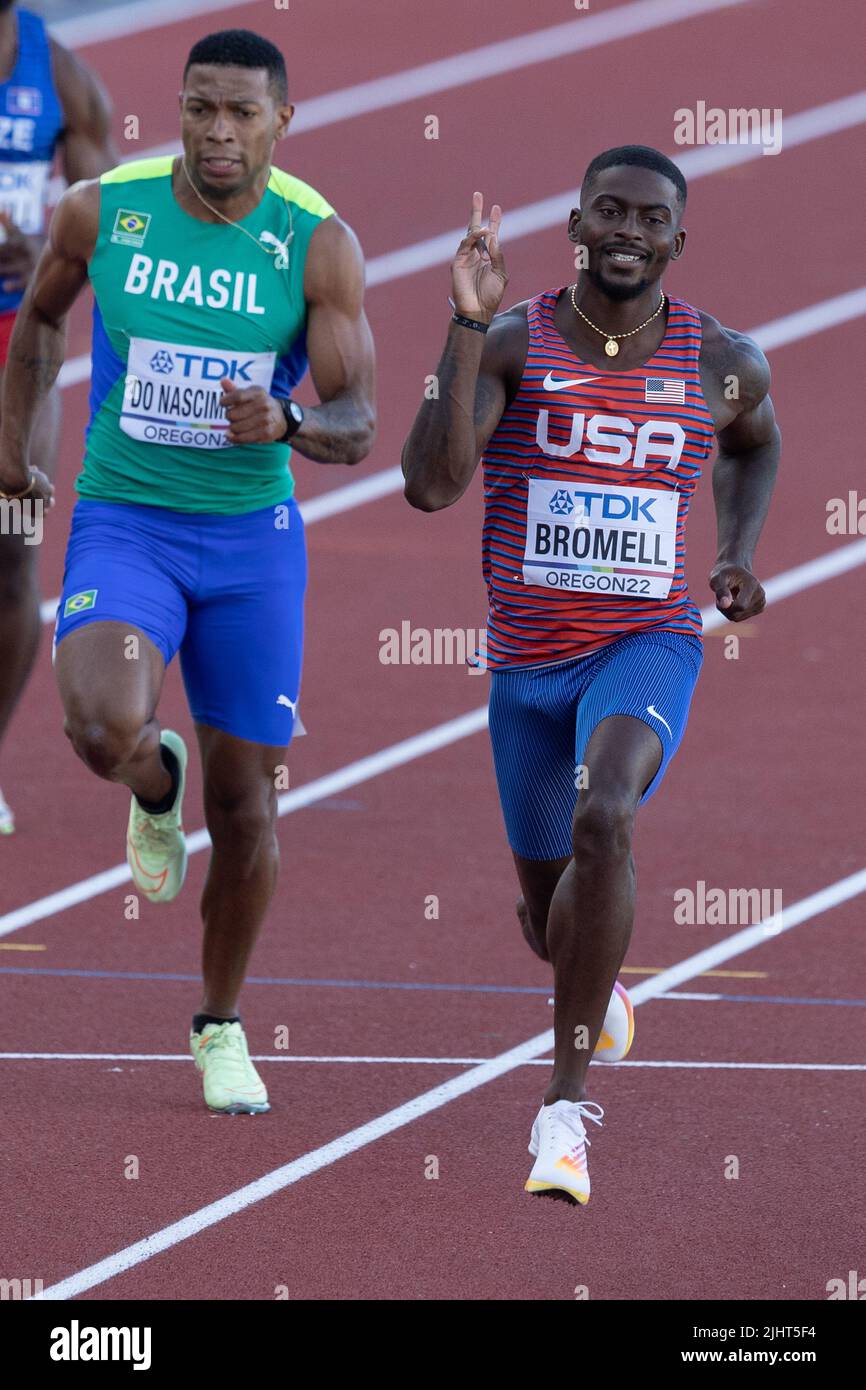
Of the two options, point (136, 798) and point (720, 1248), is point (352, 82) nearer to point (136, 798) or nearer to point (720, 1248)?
point (136, 798)

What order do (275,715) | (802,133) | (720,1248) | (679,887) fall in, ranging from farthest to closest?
(802,133), (679,887), (275,715), (720,1248)

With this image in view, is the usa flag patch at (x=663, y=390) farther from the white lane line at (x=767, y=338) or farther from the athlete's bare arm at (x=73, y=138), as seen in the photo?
the white lane line at (x=767, y=338)

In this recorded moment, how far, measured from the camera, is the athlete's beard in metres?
5.09

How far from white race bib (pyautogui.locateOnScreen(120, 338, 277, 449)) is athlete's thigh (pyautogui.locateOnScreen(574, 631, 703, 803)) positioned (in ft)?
3.62

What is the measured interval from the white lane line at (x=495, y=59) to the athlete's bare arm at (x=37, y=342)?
12870 millimetres

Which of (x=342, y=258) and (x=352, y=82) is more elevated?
(x=352, y=82)

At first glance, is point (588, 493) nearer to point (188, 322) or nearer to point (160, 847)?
point (188, 322)

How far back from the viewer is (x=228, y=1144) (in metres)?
5.29

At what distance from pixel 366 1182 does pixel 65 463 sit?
31.3 ft

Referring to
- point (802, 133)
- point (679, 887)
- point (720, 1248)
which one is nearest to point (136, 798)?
point (720, 1248)

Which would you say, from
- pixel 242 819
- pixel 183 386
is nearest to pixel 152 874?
pixel 242 819

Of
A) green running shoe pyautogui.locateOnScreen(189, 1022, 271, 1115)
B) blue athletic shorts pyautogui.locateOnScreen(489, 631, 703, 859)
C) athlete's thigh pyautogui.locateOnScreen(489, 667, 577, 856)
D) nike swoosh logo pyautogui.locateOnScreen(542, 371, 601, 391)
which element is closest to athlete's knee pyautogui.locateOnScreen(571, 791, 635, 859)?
blue athletic shorts pyautogui.locateOnScreen(489, 631, 703, 859)

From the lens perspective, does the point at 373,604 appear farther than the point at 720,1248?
Yes

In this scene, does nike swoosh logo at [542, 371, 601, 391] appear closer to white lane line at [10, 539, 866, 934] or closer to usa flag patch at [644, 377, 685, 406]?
usa flag patch at [644, 377, 685, 406]
